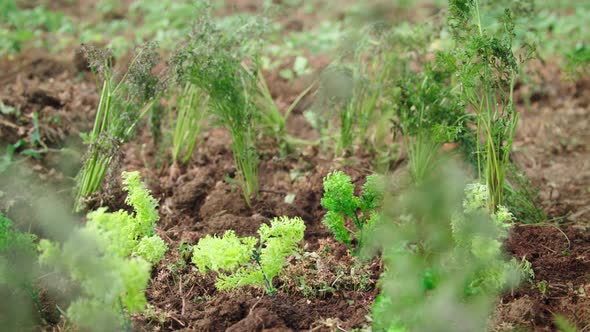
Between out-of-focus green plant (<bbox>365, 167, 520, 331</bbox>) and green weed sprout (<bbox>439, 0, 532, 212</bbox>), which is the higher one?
green weed sprout (<bbox>439, 0, 532, 212</bbox>)

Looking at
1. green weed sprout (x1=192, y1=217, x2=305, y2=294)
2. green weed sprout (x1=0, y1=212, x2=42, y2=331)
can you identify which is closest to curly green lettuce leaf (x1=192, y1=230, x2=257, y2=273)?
green weed sprout (x1=192, y1=217, x2=305, y2=294)

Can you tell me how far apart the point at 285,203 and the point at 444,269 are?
133 centimetres

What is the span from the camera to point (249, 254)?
8.45 ft

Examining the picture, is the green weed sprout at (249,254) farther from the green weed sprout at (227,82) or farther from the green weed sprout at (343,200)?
the green weed sprout at (227,82)

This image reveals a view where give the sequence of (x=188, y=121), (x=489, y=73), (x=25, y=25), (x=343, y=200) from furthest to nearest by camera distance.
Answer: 1. (x=25, y=25)
2. (x=188, y=121)
3. (x=489, y=73)
4. (x=343, y=200)

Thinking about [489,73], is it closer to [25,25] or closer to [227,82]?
[227,82]

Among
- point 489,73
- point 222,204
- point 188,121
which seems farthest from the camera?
point 188,121

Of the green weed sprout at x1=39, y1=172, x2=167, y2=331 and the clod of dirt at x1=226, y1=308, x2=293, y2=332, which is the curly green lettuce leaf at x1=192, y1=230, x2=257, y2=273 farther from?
the green weed sprout at x1=39, y1=172, x2=167, y2=331

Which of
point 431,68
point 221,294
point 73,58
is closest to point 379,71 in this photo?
point 431,68

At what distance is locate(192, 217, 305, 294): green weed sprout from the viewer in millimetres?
2514

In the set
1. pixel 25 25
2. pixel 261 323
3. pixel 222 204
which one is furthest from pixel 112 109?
pixel 25 25

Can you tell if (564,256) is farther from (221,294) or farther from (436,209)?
(221,294)

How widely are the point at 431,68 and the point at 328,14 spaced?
3.45m

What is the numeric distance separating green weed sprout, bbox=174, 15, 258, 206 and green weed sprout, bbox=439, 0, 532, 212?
3.74ft
